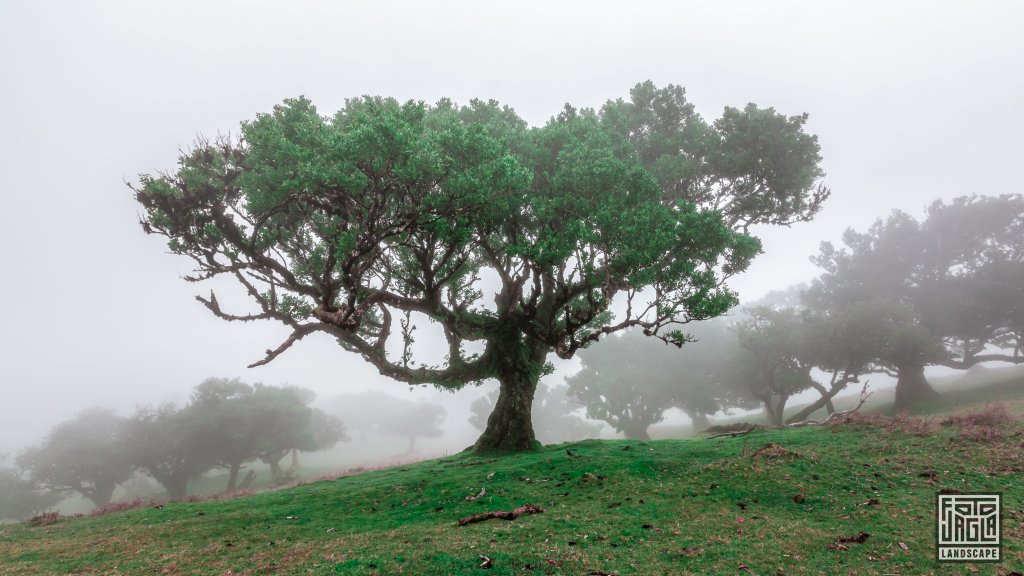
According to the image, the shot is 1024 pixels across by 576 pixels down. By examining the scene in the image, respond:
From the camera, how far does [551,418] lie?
95438mm

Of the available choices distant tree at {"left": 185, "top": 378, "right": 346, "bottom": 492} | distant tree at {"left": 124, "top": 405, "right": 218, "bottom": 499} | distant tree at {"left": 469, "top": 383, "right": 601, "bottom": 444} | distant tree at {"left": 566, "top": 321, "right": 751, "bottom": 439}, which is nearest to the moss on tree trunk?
distant tree at {"left": 566, "top": 321, "right": 751, "bottom": 439}

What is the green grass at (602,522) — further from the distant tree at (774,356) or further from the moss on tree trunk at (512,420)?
the distant tree at (774,356)

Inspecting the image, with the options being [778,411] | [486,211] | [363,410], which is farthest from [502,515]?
[363,410]

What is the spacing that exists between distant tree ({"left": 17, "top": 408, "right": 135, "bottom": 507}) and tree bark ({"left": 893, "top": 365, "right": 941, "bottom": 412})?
85.5 m

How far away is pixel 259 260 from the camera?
63.6ft

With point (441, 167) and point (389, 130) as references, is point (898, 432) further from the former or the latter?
point (389, 130)

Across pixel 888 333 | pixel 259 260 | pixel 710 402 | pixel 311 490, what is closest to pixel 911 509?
pixel 311 490

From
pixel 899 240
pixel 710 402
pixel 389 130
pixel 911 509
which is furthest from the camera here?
pixel 710 402

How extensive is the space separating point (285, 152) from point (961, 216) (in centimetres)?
6494

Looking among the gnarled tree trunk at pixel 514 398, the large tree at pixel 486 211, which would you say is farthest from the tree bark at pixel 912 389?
the gnarled tree trunk at pixel 514 398

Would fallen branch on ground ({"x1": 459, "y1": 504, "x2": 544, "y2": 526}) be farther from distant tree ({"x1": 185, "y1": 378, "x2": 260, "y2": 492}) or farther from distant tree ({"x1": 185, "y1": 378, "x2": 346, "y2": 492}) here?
distant tree ({"x1": 185, "y1": 378, "x2": 260, "y2": 492})

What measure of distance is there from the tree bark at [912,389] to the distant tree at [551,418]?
56.4 m

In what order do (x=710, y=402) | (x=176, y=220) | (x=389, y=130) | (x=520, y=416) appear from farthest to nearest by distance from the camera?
1. (x=710, y=402)
2. (x=520, y=416)
3. (x=176, y=220)
4. (x=389, y=130)

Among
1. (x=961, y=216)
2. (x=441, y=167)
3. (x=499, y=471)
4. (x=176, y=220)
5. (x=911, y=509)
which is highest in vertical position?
(x=961, y=216)
